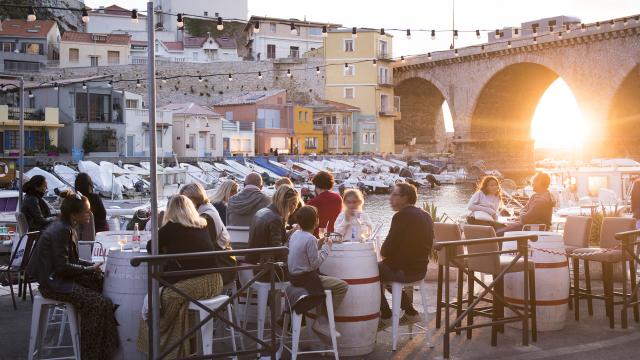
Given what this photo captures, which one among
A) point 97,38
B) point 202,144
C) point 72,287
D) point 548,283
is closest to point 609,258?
point 548,283

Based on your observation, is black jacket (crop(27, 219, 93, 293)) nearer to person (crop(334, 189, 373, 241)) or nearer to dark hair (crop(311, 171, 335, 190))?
person (crop(334, 189, 373, 241))

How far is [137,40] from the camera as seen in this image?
233 feet

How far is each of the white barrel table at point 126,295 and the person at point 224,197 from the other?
2.68m

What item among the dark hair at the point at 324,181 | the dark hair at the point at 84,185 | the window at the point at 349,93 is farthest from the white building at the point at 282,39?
the dark hair at the point at 324,181

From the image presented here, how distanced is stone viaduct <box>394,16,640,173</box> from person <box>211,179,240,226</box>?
3338 cm

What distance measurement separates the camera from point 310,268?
5.26 meters

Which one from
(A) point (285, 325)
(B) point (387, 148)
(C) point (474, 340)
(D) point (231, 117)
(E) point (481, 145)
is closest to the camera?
(A) point (285, 325)

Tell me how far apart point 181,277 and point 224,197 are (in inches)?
123

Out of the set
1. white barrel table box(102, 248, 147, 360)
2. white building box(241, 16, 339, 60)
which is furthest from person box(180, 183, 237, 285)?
white building box(241, 16, 339, 60)

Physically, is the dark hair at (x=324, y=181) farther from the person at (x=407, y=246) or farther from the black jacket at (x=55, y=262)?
the black jacket at (x=55, y=262)

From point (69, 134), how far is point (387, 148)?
94.2ft

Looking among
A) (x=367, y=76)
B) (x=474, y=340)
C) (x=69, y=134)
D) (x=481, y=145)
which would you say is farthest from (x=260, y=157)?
(x=474, y=340)

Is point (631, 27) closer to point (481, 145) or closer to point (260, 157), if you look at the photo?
point (481, 145)

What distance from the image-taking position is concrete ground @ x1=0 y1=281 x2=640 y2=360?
5.48 metres
